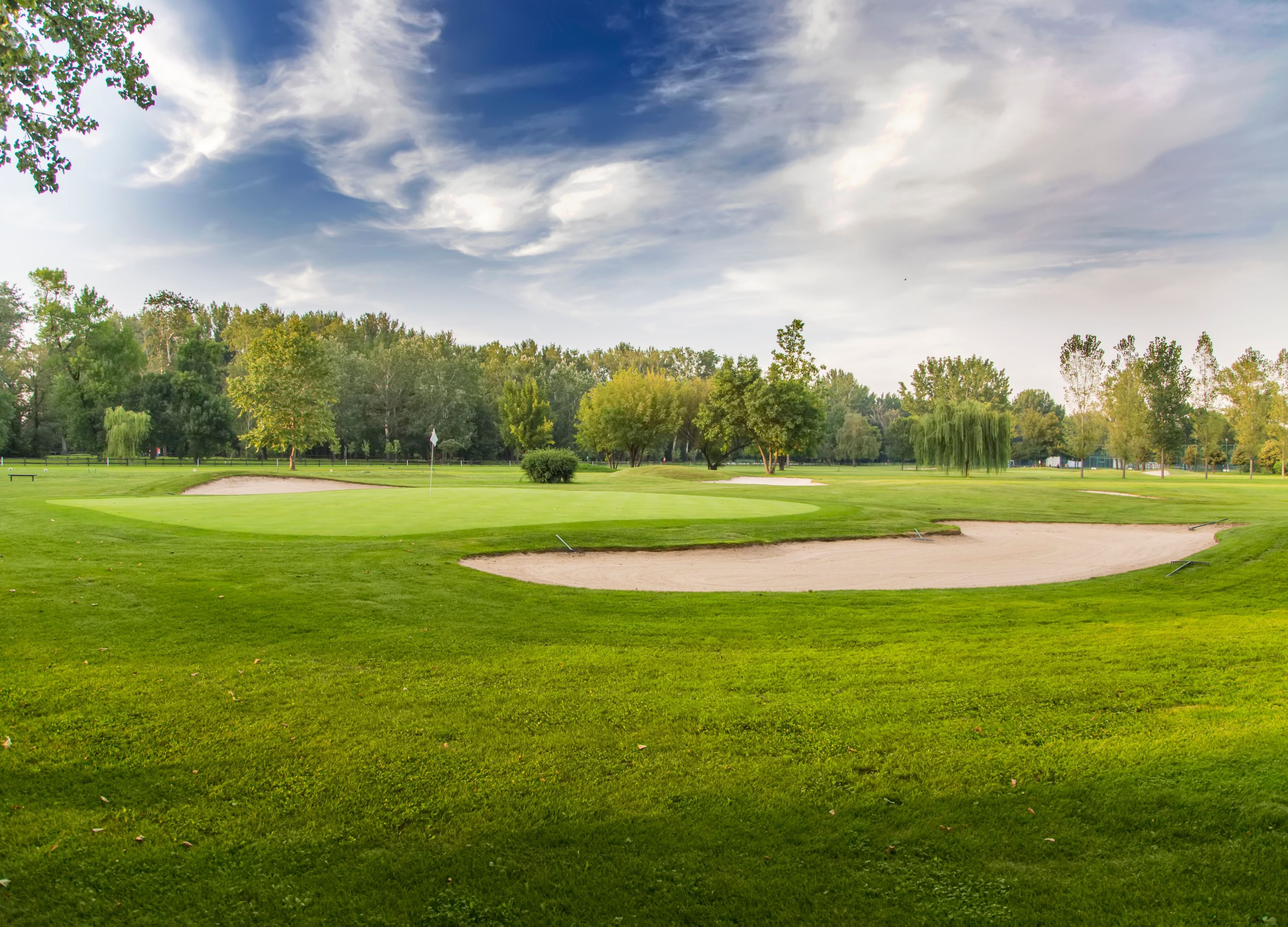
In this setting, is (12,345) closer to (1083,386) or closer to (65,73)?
(65,73)

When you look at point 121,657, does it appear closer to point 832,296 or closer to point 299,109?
point 299,109

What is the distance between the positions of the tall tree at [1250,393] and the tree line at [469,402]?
0.55 feet

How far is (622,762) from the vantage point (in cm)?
414

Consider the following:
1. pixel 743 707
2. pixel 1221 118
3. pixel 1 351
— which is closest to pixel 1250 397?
pixel 1221 118

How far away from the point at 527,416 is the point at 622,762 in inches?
2734

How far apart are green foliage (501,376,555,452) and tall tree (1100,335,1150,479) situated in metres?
57.0

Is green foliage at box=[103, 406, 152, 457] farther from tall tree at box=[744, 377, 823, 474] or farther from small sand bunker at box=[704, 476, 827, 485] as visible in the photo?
tall tree at box=[744, 377, 823, 474]

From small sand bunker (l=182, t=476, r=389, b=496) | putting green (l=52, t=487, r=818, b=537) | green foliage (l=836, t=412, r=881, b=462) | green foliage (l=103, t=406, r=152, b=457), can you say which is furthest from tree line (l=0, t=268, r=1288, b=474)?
putting green (l=52, t=487, r=818, b=537)

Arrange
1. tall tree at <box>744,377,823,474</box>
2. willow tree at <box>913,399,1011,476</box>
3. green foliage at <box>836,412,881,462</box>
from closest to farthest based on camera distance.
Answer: willow tree at <box>913,399,1011,476</box>
tall tree at <box>744,377,823,474</box>
green foliage at <box>836,412,881,462</box>

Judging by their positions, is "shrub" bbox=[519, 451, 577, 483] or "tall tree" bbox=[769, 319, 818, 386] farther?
"tall tree" bbox=[769, 319, 818, 386]

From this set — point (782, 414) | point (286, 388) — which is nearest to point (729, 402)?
point (782, 414)

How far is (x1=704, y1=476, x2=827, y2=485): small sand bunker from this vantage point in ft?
140

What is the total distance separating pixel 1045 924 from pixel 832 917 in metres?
0.82

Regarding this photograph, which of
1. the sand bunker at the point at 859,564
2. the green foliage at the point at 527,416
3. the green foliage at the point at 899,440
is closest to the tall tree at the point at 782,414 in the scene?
the green foliage at the point at 527,416
